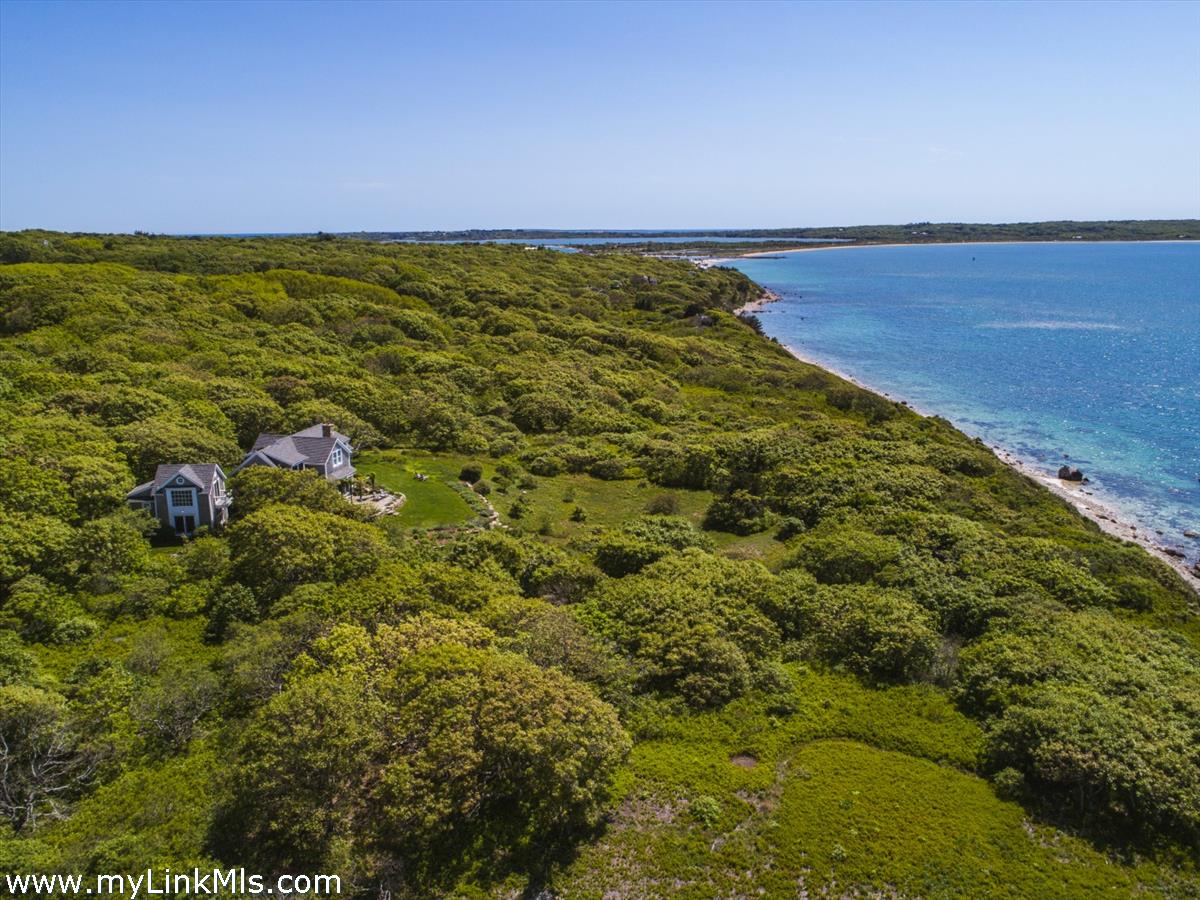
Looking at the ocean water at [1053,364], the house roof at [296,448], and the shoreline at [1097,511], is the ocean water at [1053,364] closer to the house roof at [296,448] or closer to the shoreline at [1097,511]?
the shoreline at [1097,511]

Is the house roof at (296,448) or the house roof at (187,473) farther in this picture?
the house roof at (296,448)

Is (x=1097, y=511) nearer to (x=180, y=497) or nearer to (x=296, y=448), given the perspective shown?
(x=296, y=448)

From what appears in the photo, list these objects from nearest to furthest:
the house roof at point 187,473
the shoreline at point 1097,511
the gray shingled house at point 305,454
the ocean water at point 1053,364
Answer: the house roof at point 187,473
the gray shingled house at point 305,454
the shoreline at point 1097,511
the ocean water at point 1053,364

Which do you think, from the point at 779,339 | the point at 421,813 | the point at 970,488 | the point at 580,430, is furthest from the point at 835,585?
the point at 779,339

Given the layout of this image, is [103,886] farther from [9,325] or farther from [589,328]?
[589,328]

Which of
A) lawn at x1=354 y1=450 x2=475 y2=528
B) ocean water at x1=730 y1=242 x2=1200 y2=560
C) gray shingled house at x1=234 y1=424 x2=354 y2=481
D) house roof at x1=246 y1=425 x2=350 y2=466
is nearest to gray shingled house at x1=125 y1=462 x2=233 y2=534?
gray shingled house at x1=234 y1=424 x2=354 y2=481

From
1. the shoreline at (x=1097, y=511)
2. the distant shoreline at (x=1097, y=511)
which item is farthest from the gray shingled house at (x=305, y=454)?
the distant shoreline at (x=1097, y=511)

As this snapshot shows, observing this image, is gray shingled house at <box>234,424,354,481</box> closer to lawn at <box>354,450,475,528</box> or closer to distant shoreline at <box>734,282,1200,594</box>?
lawn at <box>354,450,475,528</box>
